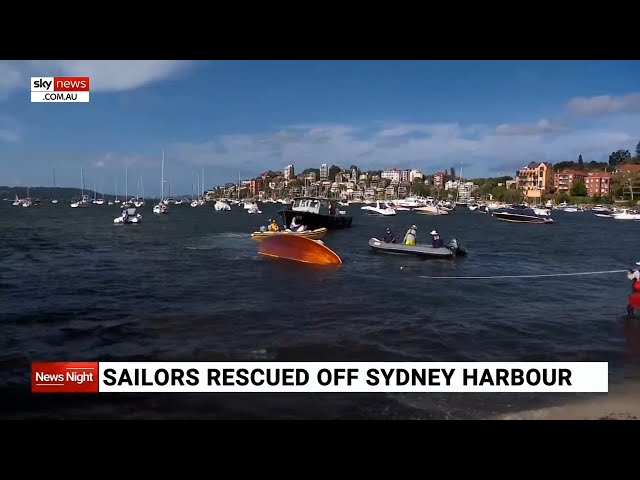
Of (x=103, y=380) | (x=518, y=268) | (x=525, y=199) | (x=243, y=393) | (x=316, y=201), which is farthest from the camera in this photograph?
(x=525, y=199)

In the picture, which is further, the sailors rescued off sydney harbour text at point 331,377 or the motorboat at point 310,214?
the motorboat at point 310,214

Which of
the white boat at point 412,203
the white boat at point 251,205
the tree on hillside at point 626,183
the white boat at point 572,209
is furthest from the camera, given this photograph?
the white boat at point 412,203

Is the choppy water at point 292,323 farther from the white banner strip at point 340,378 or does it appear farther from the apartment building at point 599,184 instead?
the apartment building at point 599,184

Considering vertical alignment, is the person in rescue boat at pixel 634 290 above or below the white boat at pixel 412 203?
below

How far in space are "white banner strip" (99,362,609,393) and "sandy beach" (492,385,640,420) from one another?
0.69 feet

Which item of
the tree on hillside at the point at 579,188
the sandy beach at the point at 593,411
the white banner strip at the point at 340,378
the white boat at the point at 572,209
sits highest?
the tree on hillside at the point at 579,188

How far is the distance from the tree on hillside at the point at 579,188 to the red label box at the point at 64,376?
124 m

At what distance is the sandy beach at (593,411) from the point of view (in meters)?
6.82

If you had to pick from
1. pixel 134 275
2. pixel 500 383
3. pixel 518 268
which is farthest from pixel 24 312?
pixel 518 268

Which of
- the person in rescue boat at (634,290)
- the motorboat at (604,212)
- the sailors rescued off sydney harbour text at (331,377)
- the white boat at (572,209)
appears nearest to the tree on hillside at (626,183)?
the motorboat at (604,212)

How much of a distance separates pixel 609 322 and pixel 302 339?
28.0 ft

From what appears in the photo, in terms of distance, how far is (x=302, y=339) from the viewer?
1084 cm

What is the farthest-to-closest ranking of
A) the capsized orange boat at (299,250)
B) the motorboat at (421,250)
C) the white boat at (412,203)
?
the white boat at (412,203) → the motorboat at (421,250) → the capsized orange boat at (299,250)
